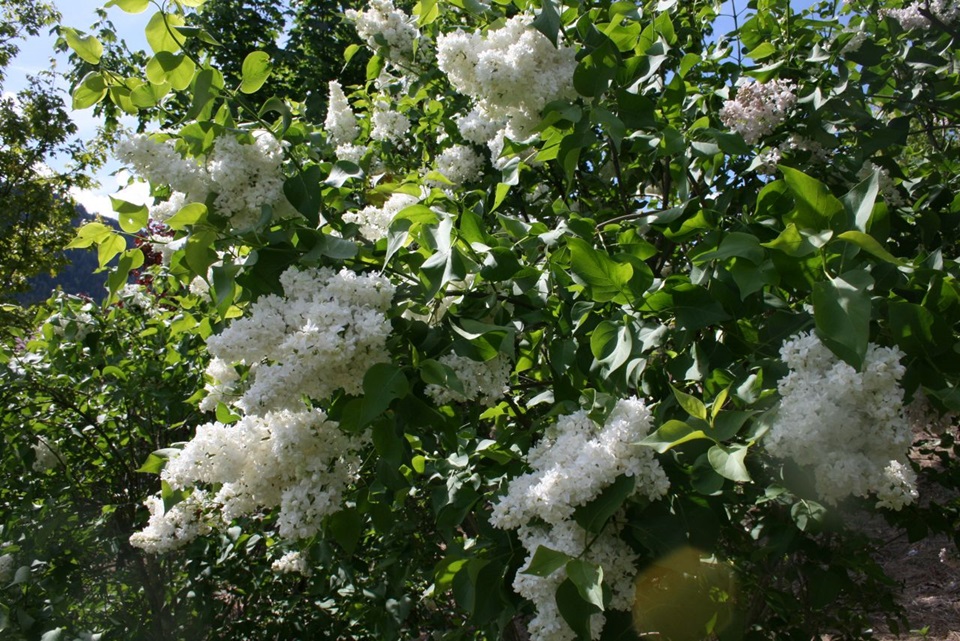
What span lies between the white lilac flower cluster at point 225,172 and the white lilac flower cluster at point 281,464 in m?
0.47

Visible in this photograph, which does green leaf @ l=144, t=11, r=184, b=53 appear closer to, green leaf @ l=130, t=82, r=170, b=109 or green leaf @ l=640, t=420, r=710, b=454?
green leaf @ l=130, t=82, r=170, b=109

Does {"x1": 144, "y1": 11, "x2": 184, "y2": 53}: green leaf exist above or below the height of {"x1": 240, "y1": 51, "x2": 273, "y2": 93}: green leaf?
above

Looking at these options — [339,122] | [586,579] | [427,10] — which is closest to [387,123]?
[339,122]

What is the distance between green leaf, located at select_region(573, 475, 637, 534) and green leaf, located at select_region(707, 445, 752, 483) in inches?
6.7

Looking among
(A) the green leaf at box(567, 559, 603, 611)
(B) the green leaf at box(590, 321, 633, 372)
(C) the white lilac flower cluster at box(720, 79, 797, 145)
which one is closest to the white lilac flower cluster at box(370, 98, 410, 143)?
(C) the white lilac flower cluster at box(720, 79, 797, 145)

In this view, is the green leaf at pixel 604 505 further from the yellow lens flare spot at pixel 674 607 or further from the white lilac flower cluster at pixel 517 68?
the white lilac flower cluster at pixel 517 68

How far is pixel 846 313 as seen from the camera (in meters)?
1.17

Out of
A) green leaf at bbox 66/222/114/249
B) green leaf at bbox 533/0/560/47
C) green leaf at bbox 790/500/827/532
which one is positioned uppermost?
green leaf at bbox 66/222/114/249

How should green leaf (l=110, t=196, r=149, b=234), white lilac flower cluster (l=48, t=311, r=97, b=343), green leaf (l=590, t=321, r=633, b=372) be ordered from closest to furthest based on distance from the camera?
green leaf (l=590, t=321, r=633, b=372) → green leaf (l=110, t=196, r=149, b=234) → white lilac flower cluster (l=48, t=311, r=97, b=343)

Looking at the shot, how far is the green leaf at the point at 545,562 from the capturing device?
1.26m

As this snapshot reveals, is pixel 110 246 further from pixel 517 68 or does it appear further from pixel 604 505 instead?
pixel 604 505

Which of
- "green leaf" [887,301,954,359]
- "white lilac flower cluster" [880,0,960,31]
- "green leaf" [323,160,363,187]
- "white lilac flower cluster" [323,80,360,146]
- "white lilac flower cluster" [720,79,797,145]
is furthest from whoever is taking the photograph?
"white lilac flower cluster" [323,80,360,146]

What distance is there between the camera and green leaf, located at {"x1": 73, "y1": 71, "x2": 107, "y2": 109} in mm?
1813

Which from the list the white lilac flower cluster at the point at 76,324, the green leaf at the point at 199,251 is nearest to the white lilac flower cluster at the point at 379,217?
the green leaf at the point at 199,251
